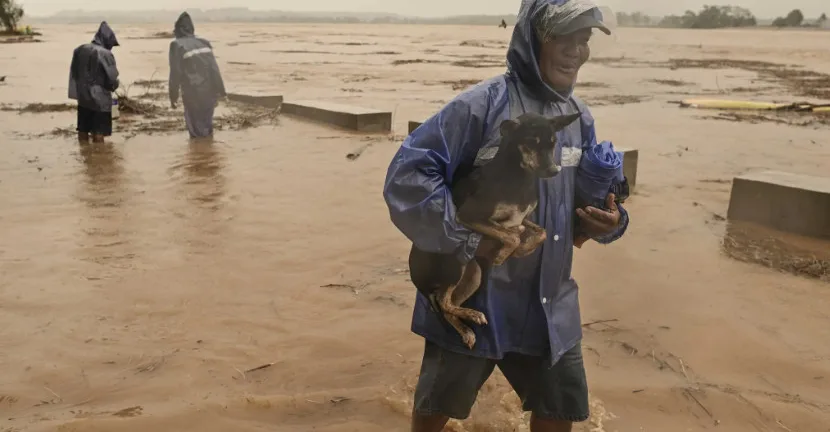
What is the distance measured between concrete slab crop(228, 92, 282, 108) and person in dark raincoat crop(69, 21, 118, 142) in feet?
13.5

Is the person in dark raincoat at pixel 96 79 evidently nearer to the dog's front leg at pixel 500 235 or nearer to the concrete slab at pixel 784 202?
the concrete slab at pixel 784 202

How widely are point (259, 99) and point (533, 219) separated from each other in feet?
42.9

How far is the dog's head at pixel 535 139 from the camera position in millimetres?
2064

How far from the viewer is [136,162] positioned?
30.4 feet

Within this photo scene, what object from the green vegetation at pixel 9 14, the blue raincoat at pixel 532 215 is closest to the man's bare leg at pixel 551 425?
the blue raincoat at pixel 532 215

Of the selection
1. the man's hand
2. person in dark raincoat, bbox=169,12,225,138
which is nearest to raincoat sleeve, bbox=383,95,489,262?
the man's hand

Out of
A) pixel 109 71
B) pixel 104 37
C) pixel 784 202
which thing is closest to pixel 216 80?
pixel 109 71

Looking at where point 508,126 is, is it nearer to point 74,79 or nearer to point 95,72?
point 95,72

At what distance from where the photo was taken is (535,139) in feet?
6.76

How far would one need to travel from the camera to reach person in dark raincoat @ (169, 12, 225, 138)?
10.6 metres

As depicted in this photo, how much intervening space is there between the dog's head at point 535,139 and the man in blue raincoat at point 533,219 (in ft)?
0.44

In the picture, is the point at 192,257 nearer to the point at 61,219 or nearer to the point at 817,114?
the point at 61,219

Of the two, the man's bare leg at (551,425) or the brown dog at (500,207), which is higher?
the brown dog at (500,207)

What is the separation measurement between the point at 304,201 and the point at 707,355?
439 cm
